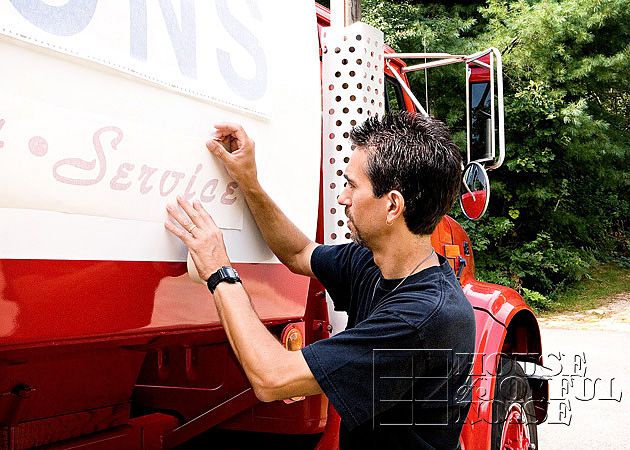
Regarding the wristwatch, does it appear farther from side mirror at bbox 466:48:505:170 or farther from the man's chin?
side mirror at bbox 466:48:505:170

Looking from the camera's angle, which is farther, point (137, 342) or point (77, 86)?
point (137, 342)

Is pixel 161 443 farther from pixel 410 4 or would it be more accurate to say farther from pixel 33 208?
pixel 410 4

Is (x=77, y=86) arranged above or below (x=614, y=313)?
above

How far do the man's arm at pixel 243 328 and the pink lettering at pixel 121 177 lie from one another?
6.4 inches

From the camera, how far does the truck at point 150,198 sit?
1267 mm

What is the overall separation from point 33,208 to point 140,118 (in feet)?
1.06

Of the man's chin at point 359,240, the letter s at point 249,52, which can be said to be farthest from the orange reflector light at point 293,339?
the letter s at point 249,52

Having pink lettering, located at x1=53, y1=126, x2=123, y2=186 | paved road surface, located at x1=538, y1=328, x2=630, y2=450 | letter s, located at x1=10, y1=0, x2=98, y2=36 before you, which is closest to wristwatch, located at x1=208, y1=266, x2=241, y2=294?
pink lettering, located at x1=53, y1=126, x2=123, y2=186

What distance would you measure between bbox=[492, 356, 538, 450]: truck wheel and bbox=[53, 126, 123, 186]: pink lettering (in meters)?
2.22

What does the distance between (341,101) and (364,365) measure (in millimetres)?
983

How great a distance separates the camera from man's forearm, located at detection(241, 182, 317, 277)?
1844 mm

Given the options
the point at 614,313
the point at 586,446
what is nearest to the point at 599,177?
the point at 614,313

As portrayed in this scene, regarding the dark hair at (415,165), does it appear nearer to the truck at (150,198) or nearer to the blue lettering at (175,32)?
the truck at (150,198)

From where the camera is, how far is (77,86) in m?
1.33
